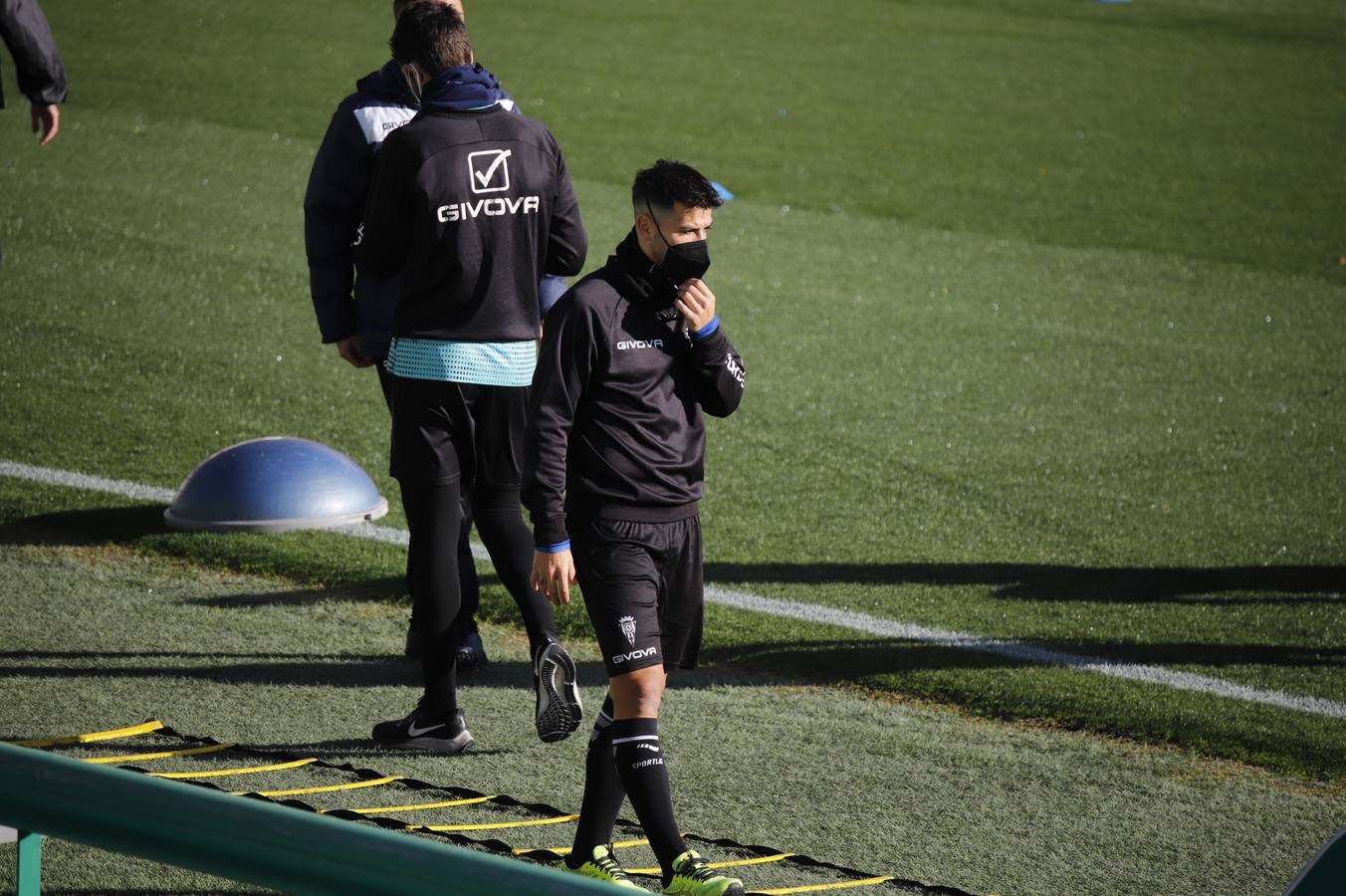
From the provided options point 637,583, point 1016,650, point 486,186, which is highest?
point 486,186

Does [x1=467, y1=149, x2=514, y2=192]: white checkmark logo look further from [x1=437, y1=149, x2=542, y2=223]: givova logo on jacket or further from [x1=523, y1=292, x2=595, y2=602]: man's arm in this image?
[x1=523, y1=292, x2=595, y2=602]: man's arm

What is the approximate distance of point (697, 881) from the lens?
391cm

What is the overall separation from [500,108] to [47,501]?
3.82m

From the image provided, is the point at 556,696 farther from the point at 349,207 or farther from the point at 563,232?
the point at 349,207

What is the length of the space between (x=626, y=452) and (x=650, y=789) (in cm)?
79

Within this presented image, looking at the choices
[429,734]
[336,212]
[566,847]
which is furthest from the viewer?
[336,212]

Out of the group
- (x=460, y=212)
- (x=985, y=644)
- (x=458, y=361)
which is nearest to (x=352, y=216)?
(x=460, y=212)

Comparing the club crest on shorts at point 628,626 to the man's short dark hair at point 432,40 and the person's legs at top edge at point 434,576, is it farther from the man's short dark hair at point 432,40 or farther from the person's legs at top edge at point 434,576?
the man's short dark hair at point 432,40

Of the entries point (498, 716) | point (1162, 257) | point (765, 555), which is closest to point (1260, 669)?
point (765, 555)

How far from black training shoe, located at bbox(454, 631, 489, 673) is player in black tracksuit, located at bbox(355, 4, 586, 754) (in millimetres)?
817

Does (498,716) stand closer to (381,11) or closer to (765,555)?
(765,555)

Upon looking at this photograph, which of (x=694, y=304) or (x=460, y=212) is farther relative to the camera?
(x=460, y=212)

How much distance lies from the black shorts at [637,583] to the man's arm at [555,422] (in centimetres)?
8

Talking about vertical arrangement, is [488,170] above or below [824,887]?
above
